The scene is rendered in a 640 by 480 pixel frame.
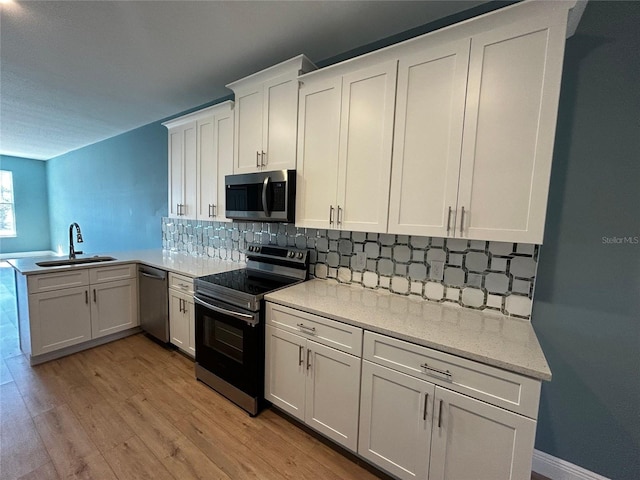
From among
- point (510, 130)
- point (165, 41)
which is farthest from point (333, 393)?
point (165, 41)

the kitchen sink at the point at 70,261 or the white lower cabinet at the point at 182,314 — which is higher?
the kitchen sink at the point at 70,261

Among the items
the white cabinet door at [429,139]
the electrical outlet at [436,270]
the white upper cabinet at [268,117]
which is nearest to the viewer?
the white cabinet door at [429,139]

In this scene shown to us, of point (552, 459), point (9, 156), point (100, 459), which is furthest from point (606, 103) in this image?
point (9, 156)

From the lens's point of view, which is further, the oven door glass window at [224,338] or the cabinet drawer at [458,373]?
the oven door glass window at [224,338]

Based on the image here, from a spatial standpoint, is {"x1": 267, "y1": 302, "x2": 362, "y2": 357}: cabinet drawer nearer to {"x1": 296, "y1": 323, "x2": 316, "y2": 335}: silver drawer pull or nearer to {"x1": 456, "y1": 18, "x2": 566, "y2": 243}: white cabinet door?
{"x1": 296, "y1": 323, "x2": 316, "y2": 335}: silver drawer pull

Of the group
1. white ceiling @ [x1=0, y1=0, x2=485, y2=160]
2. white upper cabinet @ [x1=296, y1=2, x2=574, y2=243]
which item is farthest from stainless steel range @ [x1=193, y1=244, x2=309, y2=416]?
white ceiling @ [x1=0, y1=0, x2=485, y2=160]

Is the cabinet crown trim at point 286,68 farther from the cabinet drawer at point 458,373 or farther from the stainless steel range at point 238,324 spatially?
the cabinet drawer at point 458,373

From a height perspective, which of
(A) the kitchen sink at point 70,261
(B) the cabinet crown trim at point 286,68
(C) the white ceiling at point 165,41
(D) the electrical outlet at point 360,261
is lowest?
(A) the kitchen sink at point 70,261

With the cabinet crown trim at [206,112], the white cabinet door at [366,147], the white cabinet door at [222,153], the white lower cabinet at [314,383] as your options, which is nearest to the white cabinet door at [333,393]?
the white lower cabinet at [314,383]

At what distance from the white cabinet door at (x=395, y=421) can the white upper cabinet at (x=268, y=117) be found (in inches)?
63.5

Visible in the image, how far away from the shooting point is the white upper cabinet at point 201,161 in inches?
103

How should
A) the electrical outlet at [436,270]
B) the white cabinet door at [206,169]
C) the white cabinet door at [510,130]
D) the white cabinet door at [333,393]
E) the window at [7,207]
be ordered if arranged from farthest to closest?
the window at [7,207] → the white cabinet door at [206,169] → the electrical outlet at [436,270] → the white cabinet door at [333,393] → the white cabinet door at [510,130]

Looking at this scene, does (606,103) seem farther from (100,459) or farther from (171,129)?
(171,129)

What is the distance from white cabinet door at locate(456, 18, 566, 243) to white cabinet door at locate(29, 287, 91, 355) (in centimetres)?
355
